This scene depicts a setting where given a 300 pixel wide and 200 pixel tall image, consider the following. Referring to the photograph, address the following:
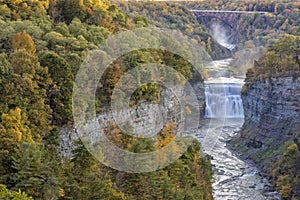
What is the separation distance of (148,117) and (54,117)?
968 centimetres

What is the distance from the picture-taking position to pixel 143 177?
32031 mm

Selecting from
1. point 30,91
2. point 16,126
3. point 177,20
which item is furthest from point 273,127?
point 177,20

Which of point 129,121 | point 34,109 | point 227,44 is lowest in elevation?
point 227,44

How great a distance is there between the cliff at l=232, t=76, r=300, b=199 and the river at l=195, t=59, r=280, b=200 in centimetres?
150

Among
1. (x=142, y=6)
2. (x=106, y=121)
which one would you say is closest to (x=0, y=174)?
(x=106, y=121)

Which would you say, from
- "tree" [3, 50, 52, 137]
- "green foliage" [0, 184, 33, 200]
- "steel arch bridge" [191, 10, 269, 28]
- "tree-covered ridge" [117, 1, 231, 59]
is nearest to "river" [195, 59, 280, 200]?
"tree" [3, 50, 52, 137]

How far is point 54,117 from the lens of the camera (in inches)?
1259

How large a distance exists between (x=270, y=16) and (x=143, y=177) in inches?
4012

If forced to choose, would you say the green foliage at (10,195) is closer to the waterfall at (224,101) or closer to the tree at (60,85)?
the tree at (60,85)

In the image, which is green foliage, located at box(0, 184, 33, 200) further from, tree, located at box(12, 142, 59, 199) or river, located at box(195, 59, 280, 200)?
river, located at box(195, 59, 280, 200)

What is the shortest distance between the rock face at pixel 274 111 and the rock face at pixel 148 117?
1048cm

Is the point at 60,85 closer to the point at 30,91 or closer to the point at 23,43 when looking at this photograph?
the point at 30,91

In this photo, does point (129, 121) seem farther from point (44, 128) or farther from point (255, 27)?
point (255, 27)

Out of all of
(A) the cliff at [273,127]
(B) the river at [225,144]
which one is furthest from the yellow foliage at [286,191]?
(A) the cliff at [273,127]
